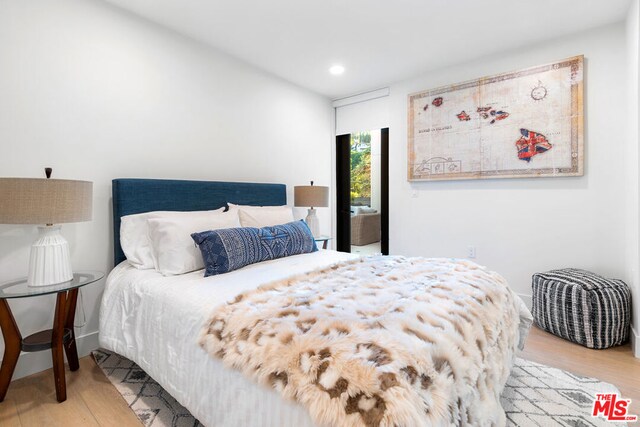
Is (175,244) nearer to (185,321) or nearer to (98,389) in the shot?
(185,321)

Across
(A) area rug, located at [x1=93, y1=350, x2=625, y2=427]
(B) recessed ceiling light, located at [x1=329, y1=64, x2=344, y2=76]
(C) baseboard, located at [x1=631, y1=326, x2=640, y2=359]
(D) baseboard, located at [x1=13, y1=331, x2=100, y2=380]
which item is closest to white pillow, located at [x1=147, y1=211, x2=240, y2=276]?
(A) area rug, located at [x1=93, y1=350, x2=625, y2=427]

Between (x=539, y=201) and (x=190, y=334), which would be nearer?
(x=190, y=334)

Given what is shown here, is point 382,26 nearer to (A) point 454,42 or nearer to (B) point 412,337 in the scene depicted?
(A) point 454,42

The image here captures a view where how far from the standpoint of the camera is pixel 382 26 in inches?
103

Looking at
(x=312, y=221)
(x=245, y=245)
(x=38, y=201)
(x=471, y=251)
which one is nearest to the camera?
(x=38, y=201)

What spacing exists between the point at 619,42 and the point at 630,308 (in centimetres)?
215

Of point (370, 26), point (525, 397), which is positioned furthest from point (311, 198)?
point (525, 397)

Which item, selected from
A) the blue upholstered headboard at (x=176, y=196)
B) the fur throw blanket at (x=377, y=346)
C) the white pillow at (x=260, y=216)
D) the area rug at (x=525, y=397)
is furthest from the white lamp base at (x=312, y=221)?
the area rug at (x=525, y=397)

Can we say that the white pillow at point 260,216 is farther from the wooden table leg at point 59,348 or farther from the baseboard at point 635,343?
the baseboard at point 635,343

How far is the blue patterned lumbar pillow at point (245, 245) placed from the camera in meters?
1.98

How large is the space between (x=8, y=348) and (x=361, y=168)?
3.94 meters

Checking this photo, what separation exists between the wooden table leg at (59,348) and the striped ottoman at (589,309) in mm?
3363

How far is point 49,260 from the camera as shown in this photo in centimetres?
173

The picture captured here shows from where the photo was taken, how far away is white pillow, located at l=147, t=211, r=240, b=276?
199 cm
